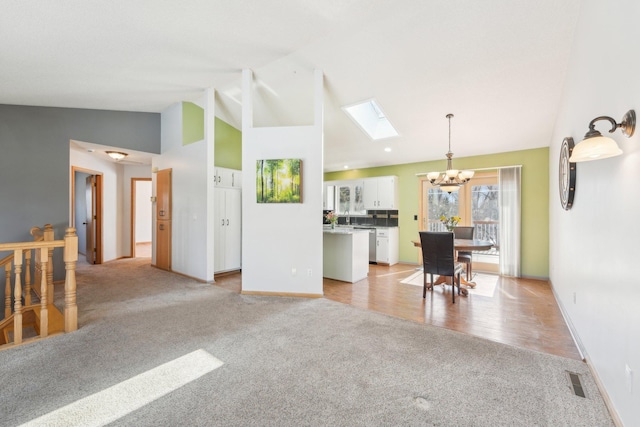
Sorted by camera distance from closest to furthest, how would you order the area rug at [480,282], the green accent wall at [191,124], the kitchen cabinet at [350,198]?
the area rug at [480,282] → the green accent wall at [191,124] → the kitchen cabinet at [350,198]

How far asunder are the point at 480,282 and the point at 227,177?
5138 millimetres

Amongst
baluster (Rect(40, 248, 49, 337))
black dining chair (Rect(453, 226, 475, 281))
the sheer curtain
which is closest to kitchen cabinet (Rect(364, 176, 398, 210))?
black dining chair (Rect(453, 226, 475, 281))

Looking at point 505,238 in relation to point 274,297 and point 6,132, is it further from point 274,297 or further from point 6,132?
point 6,132

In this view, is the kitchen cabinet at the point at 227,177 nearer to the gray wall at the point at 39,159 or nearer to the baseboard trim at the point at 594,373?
the gray wall at the point at 39,159

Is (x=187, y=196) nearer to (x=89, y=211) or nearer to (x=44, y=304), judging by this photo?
(x=44, y=304)

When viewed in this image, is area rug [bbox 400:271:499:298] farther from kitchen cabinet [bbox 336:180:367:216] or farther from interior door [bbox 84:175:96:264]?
interior door [bbox 84:175:96:264]

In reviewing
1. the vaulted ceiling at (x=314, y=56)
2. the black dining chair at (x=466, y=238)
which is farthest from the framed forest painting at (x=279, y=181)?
the black dining chair at (x=466, y=238)

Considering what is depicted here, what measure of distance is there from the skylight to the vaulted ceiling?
29 cm

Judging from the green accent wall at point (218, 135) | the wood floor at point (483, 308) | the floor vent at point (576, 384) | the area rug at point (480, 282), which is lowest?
the area rug at point (480, 282)

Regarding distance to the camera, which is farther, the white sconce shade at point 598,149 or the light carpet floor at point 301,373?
the light carpet floor at point 301,373

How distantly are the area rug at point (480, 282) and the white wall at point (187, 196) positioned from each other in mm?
3579

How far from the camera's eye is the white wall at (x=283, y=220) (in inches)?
149

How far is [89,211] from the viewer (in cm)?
655

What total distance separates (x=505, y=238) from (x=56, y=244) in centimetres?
671
